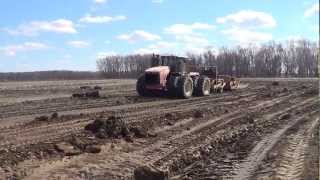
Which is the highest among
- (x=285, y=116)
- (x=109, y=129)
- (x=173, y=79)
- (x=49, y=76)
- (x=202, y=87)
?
(x=173, y=79)

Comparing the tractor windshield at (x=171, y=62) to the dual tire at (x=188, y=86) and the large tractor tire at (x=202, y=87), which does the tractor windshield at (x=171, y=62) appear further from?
the large tractor tire at (x=202, y=87)

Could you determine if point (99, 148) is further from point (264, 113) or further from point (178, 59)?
point (178, 59)

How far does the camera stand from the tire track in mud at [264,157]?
950 centimetres

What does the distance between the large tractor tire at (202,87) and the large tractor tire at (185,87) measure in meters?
1.01

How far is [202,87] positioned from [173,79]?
2.97 metres

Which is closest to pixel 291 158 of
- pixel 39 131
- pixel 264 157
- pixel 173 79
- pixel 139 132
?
pixel 264 157

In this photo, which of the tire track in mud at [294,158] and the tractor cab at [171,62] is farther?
the tractor cab at [171,62]

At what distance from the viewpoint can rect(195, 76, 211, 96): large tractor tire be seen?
1167 inches

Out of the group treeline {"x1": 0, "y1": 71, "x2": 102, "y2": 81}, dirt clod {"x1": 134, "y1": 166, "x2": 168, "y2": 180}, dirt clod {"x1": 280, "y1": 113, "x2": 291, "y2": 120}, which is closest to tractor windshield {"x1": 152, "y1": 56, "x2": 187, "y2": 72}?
dirt clod {"x1": 280, "y1": 113, "x2": 291, "y2": 120}

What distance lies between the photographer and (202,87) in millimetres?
29688

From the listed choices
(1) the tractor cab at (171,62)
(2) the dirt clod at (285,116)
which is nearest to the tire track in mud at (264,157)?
(2) the dirt clod at (285,116)

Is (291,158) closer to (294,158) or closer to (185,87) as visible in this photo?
(294,158)

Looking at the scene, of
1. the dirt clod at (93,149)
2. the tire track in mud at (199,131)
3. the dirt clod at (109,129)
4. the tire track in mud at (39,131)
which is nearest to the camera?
the dirt clod at (93,149)

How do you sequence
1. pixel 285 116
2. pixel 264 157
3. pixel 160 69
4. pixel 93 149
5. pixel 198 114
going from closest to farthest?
pixel 264 157 < pixel 93 149 < pixel 198 114 < pixel 285 116 < pixel 160 69
